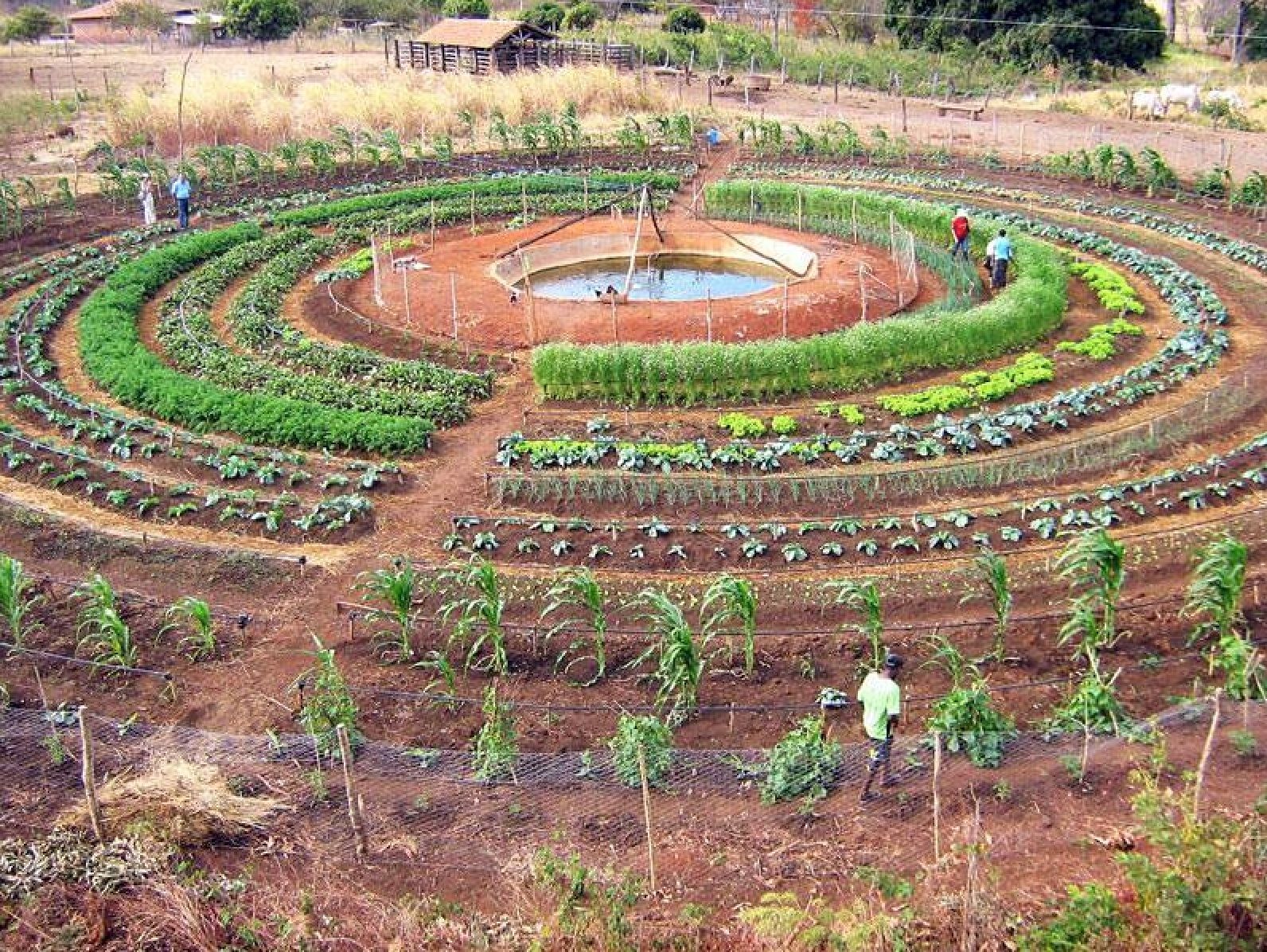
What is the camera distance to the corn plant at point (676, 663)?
12516 millimetres

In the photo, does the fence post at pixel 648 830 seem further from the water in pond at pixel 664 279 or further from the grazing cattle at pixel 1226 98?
the grazing cattle at pixel 1226 98

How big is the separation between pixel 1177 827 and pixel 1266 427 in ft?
38.2

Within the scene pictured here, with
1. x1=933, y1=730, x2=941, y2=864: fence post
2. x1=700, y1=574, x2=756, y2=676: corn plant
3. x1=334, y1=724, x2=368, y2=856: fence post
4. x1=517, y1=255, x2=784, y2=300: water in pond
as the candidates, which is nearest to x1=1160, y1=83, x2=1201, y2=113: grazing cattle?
x1=517, y1=255, x2=784, y2=300: water in pond

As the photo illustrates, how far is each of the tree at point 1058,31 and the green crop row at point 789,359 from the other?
1266 inches

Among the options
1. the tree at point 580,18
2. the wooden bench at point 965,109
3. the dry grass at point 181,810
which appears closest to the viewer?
the dry grass at point 181,810

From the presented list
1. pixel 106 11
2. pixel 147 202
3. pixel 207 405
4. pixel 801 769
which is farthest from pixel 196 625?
pixel 106 11

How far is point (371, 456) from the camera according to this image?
19016 mm

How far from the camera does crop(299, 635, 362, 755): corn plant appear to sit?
1180 cm

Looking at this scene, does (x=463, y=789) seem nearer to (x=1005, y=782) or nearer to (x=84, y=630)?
(x=1005, y=782)

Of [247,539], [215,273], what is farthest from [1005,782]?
[215,273]

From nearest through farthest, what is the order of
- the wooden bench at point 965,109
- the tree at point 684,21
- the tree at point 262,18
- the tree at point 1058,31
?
the wooden bench at point 965,109
the tree at point 1058,31
the tree at point 684,21
the tree at point 262,18

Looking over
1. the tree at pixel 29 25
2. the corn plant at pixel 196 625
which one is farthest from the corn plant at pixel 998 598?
the tree at pixel 29 25

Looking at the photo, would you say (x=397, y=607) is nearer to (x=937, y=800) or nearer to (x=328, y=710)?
(x=328, y=710)

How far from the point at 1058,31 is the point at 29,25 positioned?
48781mm
